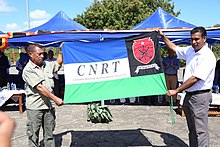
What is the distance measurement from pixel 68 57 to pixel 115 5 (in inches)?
790

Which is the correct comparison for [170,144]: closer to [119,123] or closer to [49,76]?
[119,123]

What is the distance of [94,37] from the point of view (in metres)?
7.72

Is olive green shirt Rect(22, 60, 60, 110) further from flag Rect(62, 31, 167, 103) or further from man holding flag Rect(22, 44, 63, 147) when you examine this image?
flag Rect(62, 31, 167, 103)

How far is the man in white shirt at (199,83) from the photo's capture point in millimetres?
3672

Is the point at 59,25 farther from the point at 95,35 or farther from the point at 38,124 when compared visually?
the point at 38,124

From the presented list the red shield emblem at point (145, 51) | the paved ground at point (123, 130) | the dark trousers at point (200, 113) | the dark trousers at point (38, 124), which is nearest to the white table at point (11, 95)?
the paved ground at point (123, 130)

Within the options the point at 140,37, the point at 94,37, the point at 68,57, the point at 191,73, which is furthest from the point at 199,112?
the point at 94,37

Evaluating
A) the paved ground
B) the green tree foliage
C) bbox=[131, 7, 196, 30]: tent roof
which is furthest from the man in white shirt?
the green tree foliage

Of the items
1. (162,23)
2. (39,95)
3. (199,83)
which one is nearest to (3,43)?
(39,95)

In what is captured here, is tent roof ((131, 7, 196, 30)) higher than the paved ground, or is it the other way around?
tent roof ((131, 7, 196, 30))

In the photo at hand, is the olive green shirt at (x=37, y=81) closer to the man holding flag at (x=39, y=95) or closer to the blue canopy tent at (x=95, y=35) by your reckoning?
the man holding flag at (x=39, y=95)

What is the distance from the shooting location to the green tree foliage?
2302cm

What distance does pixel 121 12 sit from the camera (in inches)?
925

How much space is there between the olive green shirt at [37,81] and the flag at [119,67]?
482 mm
